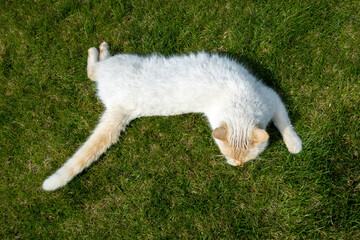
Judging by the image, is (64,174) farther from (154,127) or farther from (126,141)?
(154,127)

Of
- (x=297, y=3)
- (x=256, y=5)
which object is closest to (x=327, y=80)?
(x=297, y=3)

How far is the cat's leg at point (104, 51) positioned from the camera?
2.79 meters

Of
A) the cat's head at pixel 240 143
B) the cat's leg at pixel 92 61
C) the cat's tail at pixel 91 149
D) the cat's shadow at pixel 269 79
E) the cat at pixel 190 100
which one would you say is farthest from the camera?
the cat's leg at pixel 92 61

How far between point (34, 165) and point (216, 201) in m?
2.12

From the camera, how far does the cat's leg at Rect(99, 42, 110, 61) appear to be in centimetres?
279

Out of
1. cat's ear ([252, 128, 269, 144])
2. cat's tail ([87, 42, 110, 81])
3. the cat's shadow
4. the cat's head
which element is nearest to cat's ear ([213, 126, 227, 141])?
the cat's head

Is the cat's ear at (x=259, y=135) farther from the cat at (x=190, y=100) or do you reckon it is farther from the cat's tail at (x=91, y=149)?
the cat's tail at (x=91, y=149)

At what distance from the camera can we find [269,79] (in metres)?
2.66

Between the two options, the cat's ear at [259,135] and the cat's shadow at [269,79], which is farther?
the cat's shadow at [269,79]

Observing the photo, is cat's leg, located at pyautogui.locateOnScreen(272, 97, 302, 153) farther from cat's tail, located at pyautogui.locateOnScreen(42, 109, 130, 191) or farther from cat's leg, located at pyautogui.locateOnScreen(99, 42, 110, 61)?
cat's leg, located at pyautogui.locateOnScreen(99, 42, 110, 61)

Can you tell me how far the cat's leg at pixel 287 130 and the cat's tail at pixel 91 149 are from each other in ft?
4.98

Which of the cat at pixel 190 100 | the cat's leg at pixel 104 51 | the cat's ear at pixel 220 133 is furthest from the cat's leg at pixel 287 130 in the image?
the cat's leg at pixel 104 51

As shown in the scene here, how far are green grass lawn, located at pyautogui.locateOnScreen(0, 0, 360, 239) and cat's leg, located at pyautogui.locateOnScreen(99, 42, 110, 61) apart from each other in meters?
0.10

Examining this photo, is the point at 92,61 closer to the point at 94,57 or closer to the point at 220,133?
the point at 94,57
